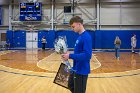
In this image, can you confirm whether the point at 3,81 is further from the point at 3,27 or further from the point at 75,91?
the point at 3,27

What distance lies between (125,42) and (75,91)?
79.2 ft

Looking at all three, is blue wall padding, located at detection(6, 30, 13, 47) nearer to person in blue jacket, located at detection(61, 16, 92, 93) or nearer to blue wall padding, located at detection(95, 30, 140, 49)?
blue wall padding, located at detection(95, 30, 140, 49)

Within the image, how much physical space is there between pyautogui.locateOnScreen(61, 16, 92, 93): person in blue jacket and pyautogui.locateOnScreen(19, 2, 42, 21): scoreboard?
2421cm

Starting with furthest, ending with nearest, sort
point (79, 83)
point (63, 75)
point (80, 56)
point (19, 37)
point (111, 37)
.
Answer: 1. point (19, 37)
2. point (111, 37)
3. point (63, 75)
4. point (79, 83)
5. point (80, 56)

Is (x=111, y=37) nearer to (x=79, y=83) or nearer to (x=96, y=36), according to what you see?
(x=96, y=36)

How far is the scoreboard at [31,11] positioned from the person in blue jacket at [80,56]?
24.2 m

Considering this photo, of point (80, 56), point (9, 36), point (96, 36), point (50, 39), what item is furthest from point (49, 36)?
point (80, 56)

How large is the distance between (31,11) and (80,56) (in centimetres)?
2476

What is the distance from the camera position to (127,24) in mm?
28016

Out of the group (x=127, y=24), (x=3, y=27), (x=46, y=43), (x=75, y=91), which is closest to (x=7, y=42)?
(x=3, y=27)

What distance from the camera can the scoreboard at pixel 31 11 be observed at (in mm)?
27969

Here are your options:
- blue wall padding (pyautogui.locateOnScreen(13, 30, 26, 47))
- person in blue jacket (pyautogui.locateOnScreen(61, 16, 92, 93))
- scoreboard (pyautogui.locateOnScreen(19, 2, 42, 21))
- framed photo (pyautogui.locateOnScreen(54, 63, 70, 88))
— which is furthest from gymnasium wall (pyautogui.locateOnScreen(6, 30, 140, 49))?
person in blue jacket (pyautogui.locateOnScreen(61, 16, 92, 93))

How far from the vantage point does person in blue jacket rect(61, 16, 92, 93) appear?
157 inches

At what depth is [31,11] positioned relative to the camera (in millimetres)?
27969
